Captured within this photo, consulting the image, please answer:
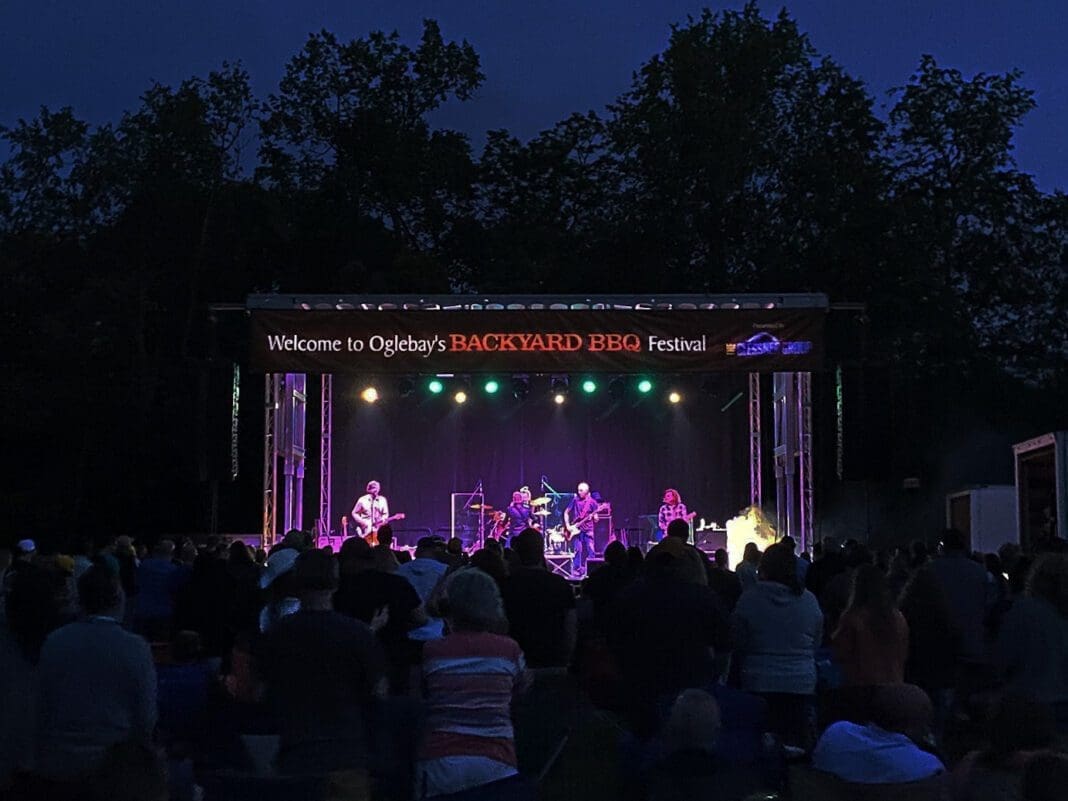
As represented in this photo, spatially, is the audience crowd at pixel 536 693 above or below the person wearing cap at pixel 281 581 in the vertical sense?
below

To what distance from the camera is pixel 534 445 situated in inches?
904

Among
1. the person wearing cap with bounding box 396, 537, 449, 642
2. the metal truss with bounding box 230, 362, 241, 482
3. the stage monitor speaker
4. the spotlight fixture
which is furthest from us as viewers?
the stage monitor speaker

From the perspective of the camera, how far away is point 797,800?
3938 millimetres

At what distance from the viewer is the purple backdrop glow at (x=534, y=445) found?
74.2 ft

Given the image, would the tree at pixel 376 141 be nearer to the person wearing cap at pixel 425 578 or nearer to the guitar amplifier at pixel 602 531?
the guitar amplifier at pixel 602 531

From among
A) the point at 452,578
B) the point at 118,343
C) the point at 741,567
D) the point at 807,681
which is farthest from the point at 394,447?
the point at 452,578

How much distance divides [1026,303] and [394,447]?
15293 millimetres

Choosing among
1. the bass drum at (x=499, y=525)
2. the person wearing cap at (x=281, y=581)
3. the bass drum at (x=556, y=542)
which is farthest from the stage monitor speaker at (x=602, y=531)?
the person wearing cap at (x=281, y=581)

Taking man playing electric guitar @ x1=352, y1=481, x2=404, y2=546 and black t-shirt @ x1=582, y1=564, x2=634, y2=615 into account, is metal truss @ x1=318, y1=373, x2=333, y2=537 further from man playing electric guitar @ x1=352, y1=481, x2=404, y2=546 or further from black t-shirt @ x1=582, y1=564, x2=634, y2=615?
black t-shirt @ x1=582, y1=564, x2=634, y2=615

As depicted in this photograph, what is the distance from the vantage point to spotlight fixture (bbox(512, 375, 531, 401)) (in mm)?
21891

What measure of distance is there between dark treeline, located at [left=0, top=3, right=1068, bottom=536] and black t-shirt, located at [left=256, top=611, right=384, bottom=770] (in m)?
23.1

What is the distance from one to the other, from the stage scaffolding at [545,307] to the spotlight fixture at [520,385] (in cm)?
277

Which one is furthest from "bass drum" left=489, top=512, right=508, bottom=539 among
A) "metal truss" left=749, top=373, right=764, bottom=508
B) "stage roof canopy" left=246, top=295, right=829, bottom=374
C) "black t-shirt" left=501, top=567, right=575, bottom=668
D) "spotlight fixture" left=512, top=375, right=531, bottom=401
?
"black t-shirt" left=501, top=567, right=575, bottom=668

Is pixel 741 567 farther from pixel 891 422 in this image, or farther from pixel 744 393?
pixel 744 393
